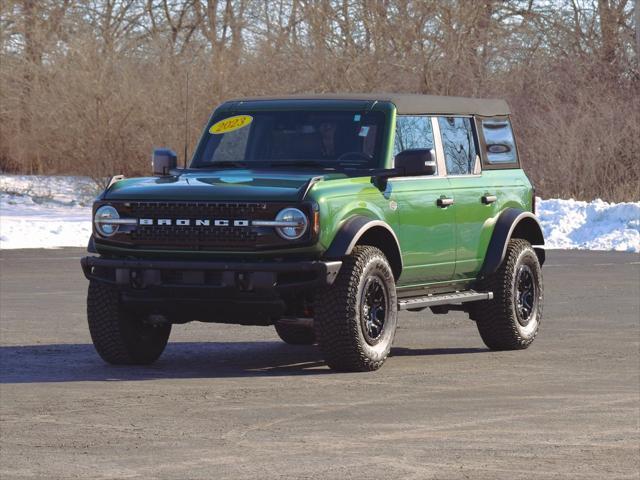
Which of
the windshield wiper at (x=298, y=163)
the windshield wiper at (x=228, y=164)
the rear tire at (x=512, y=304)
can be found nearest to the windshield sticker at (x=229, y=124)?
the windshield wiper at (x=228, y=164)

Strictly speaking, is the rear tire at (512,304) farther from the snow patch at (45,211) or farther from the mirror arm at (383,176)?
the snow patch at (45,211)

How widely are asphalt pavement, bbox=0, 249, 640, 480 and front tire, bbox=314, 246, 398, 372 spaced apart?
0.52 feet

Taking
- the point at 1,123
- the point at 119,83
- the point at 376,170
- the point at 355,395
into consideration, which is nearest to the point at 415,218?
the point at 376,170

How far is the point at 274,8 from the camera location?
1900 inches

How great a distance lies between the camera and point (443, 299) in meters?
12.5

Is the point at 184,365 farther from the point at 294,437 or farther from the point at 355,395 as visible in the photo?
the point at 294,437

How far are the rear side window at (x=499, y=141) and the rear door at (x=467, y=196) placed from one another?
0.25 meters

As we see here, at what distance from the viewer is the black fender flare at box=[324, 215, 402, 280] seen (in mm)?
11195

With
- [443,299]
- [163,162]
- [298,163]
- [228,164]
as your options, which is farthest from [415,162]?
[163,162]

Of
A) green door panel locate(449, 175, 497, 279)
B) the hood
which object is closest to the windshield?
the hood

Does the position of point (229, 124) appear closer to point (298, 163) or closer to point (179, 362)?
point (298, 163)

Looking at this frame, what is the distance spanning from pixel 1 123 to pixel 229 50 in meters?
6.23

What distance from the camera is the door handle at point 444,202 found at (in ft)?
41.0

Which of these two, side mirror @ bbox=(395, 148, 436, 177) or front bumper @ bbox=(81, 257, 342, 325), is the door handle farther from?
front bumper @ bbox=(81, 257, 342, 325)
